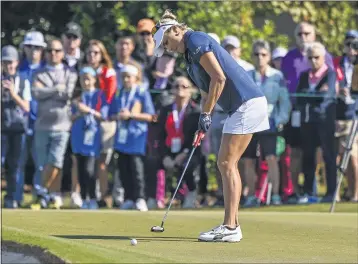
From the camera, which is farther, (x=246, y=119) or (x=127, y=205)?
(x=127, y=205)

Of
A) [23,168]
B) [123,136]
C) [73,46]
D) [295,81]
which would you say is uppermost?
[73,46]

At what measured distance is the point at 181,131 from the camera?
16.7 m

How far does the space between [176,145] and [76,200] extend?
1.53 m

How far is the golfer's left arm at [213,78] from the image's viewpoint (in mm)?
10328

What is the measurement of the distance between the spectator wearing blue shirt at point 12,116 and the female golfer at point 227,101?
6.36m

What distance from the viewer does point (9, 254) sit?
969cm

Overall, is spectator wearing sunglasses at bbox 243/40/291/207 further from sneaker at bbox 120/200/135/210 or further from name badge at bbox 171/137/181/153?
sneaker at bbox 120/200/135/210

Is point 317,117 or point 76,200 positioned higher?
point 317,117

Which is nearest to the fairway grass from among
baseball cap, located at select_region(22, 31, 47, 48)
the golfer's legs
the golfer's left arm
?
the golfer's legs

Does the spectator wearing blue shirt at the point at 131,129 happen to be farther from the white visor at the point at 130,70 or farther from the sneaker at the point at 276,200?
the sneaker at the point at 276,200

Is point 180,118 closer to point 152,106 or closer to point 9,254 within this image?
point 152,106

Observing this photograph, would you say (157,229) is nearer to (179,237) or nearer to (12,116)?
(179,237)

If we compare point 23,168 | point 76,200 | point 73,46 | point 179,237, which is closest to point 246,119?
point 179,237

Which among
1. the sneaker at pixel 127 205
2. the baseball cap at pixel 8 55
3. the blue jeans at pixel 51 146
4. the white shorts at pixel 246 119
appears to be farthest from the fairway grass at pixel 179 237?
the baseball cap at pixel 8 55
